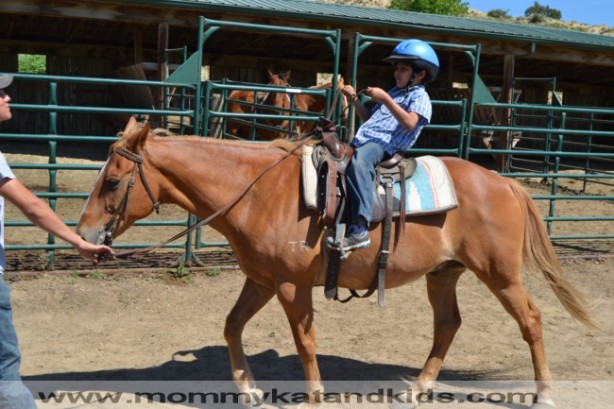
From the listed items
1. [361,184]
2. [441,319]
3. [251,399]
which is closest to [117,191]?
[361,184]

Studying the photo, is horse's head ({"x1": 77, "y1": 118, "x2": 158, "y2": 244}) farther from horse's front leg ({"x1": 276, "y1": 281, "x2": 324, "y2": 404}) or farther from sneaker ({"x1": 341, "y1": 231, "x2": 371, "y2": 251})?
sneaker ({"x1": 341, "y1": 231, "x2": 371, "y2": 251})

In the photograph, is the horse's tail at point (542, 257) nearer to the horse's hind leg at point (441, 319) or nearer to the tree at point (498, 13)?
the horse's hind leg at point (441, 319)

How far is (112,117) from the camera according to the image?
17094 mm

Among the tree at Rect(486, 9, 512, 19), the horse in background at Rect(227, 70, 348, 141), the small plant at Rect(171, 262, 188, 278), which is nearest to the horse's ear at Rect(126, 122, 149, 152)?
the small plant at Rect(171, 262, 188, 278)

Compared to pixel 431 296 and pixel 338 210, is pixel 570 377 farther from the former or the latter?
pixel 338 210

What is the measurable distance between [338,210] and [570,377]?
2239mm

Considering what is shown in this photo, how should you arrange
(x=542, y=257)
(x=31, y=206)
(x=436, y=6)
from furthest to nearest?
(x=436, y=6), (x=542, y=257), (x=31, y=206)

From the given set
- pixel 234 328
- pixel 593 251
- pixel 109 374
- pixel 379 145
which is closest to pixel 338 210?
pixel 379 145

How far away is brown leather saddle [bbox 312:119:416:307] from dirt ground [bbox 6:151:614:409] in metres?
1.05

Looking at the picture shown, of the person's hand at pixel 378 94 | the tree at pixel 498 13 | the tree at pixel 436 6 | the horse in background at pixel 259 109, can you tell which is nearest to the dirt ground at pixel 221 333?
the person's hand at pixel 378 94

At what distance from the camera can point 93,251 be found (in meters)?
3.20

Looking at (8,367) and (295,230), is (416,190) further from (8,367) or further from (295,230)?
(8,367)

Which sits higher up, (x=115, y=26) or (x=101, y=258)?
(x=115, y=26)

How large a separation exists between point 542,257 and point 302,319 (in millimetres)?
1756
